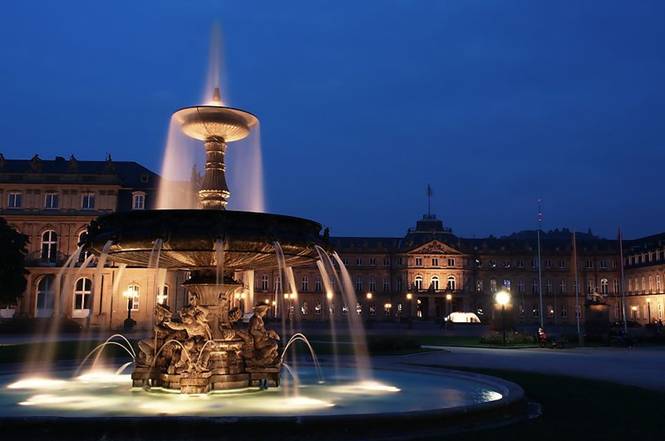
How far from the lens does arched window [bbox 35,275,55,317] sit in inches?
2315

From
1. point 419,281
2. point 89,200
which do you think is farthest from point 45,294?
point 419,281

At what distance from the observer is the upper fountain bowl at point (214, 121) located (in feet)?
39.4

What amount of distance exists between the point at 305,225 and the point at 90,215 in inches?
2122

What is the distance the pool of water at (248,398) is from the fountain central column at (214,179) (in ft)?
12.4

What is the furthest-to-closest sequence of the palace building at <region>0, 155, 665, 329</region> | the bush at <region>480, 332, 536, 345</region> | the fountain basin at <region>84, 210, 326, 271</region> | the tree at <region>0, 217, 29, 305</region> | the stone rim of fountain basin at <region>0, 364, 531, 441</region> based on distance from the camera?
1. the palace building at <region>0, 155, 665, 329</region>
2. the tree at <region>0, 217, 29, 305</region>
3. the bush at <region>480, 332, 536, 345</region>
4. the fountain basin at <region>84, 210, 326, 271</region>
5. the stone rim of fountain basin at <region>0, 364, 531, 441</region>

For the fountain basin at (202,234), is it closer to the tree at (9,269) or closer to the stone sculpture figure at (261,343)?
the stone sculpture figure at (261,343)

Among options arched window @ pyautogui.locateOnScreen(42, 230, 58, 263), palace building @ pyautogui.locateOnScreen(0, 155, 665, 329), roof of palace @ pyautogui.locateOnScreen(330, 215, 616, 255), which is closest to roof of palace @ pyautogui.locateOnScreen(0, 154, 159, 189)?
arched window @ pyautogui.locateOnScreen(42, 230, 58, 263)

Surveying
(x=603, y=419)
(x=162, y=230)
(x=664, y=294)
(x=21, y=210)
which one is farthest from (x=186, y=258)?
(x=664, y=294)

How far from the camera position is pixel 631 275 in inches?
4141

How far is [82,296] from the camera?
57781 mm

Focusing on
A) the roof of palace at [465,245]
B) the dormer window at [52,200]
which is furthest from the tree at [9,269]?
the roof of palace at [465,245]

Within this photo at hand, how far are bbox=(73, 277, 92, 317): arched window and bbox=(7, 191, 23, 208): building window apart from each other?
11.0m

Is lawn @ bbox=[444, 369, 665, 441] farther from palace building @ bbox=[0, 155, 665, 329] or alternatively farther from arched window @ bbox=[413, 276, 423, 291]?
arched window @ bbox=[413, 276, 423, 291]

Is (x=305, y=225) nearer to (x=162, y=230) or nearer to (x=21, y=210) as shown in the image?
(x=162, y=230)
